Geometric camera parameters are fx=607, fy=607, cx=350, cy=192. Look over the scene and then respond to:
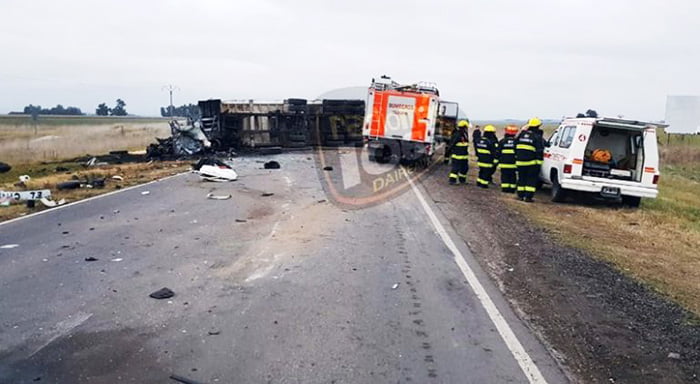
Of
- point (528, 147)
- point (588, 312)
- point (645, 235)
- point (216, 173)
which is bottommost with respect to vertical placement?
point (645, 235)

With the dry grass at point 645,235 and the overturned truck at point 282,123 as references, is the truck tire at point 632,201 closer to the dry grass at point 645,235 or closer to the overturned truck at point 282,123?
the dry grass at point 645,235

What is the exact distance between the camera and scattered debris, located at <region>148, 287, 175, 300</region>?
5957 mm

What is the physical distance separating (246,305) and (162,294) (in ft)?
3.04

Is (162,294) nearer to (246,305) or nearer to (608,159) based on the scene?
(246,305)

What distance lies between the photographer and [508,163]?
1517 centimetres

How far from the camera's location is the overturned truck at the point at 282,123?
25422 millimetres

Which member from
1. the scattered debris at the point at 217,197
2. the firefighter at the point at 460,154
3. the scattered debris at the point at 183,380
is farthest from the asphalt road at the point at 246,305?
the firefighter at the point at 460,154

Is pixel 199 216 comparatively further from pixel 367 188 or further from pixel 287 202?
pixel 367 188

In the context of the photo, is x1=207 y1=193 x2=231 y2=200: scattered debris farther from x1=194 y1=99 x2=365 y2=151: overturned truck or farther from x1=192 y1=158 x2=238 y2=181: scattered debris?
x1=194 y1=99 x2=365 y2=151: overturned truck

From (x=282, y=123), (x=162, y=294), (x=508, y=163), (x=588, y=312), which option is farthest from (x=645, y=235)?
(x=282, y=123)

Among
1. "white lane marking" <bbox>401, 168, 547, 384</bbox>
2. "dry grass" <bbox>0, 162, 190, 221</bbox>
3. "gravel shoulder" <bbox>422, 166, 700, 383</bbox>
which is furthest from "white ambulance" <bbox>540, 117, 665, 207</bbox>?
"dry grass" <bbox>0, 162, 190, 221</bbox>

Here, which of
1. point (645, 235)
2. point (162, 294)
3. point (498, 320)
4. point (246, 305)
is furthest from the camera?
point (645, 235)

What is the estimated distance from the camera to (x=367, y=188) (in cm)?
1531

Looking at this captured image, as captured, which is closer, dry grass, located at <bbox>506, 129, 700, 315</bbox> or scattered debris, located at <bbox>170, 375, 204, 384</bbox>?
scattered debris, located at <bbox>170, 375, 204, 384</bbox>
